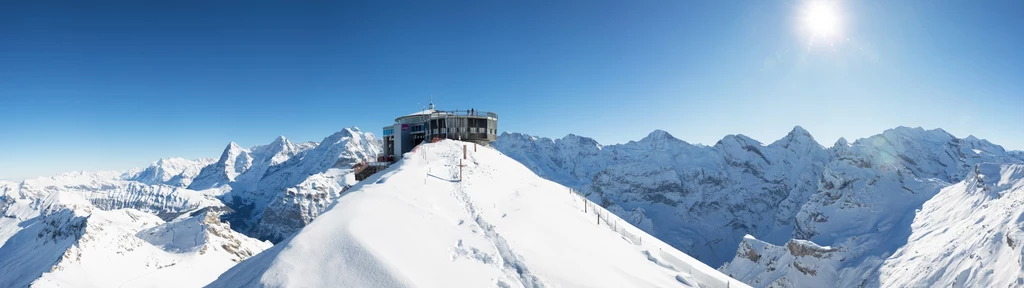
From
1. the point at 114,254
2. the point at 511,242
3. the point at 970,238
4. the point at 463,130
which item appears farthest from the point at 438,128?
the point at 970,238

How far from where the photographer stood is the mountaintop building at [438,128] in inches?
2432

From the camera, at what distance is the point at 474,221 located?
813 inches

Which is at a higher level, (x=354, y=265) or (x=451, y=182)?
(x=451, y=182)

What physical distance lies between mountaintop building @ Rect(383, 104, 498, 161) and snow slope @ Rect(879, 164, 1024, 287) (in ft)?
276

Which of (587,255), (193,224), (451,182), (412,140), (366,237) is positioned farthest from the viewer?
(193,224)

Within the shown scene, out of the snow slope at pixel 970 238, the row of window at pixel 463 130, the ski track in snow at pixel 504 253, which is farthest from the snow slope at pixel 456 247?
the snow slope at pixel 970 238

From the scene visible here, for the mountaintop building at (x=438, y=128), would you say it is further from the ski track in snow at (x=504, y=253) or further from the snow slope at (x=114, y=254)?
the snow slope at (x=114, y=254)

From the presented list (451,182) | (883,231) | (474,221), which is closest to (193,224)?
(451,182)

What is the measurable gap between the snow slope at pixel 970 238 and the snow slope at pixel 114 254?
153m

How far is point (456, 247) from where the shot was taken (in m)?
15.6

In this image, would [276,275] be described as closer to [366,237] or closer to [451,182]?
[366,237]

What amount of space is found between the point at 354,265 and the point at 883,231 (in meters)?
188

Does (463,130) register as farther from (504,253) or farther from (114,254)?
(114,254)

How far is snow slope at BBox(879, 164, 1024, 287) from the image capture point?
75.4 meters
